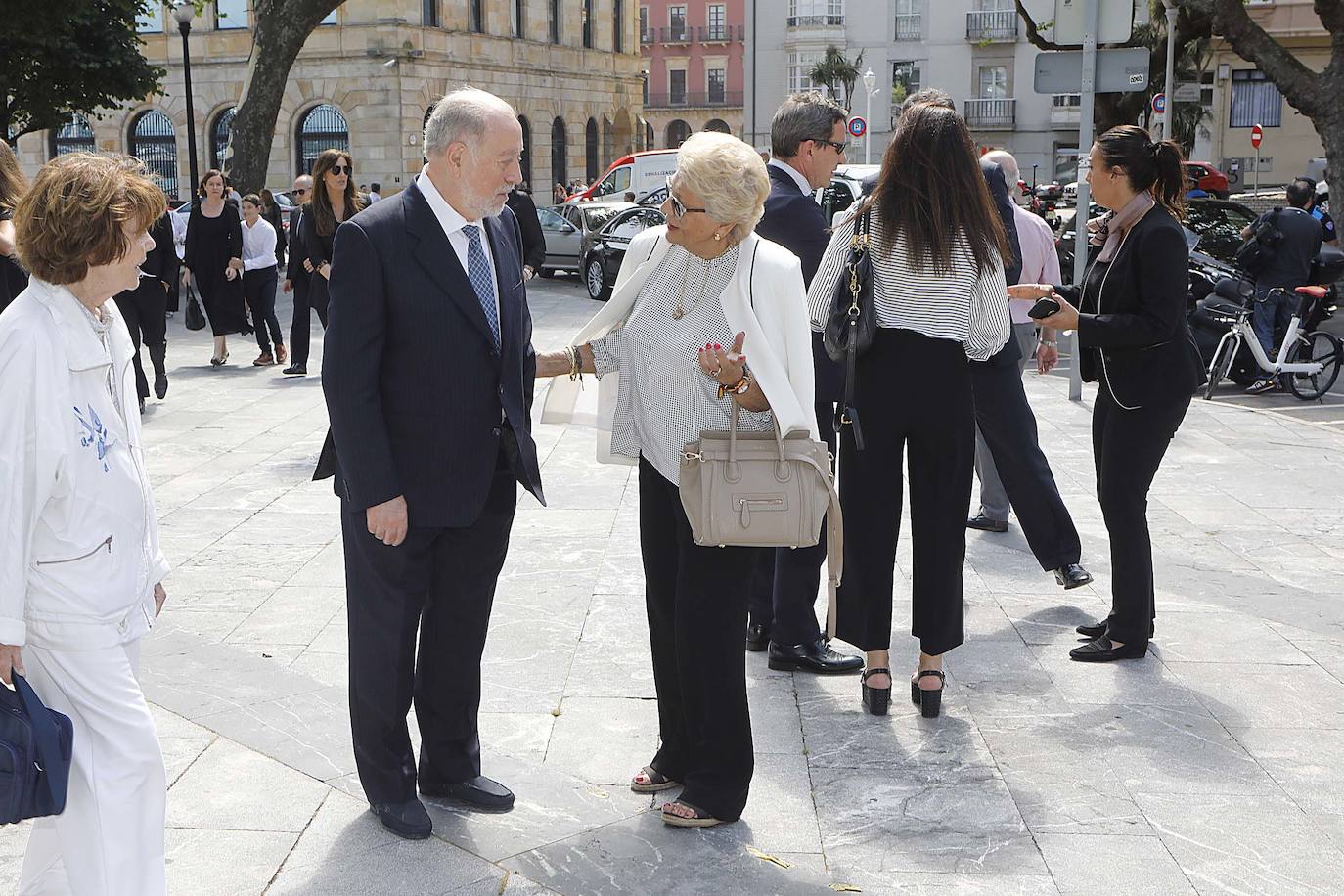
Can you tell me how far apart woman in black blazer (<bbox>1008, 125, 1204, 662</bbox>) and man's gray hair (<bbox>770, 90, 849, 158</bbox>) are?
925 mm

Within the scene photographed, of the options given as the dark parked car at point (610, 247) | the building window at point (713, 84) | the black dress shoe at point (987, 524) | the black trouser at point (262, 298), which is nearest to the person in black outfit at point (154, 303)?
the black trouser at point (262, 298)

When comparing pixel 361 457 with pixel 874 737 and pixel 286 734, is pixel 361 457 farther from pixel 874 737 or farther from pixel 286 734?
pixel 874 737

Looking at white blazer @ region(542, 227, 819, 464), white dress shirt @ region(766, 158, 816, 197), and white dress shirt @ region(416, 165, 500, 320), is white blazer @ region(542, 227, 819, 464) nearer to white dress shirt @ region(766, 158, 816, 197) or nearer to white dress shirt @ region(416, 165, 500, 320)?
white dress shirt @ region(416, 165, 500, 320)

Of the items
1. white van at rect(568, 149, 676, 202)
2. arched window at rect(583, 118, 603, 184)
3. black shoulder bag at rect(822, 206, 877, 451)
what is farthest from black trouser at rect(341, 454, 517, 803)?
arched window at rect(583, 118, 603, 184)

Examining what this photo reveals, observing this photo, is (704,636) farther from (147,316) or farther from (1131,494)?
(147,316)

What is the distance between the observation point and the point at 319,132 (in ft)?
154

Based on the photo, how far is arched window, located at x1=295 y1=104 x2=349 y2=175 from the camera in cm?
4656

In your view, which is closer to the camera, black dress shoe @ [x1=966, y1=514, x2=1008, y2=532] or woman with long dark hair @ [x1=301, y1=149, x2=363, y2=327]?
black dress shoe @ [x1=966, y1=514, x2=1008, y2=532]

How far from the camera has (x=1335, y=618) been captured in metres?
5.91

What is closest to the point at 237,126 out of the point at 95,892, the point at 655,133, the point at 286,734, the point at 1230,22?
the point at 1230,22

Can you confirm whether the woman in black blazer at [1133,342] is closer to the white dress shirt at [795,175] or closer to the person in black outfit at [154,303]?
the white dress shirt at [795,175]

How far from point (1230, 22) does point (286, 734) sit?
1685 centimetres

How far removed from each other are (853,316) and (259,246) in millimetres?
10489

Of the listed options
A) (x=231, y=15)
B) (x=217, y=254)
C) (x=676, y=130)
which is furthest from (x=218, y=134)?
(x=676, y=130)
